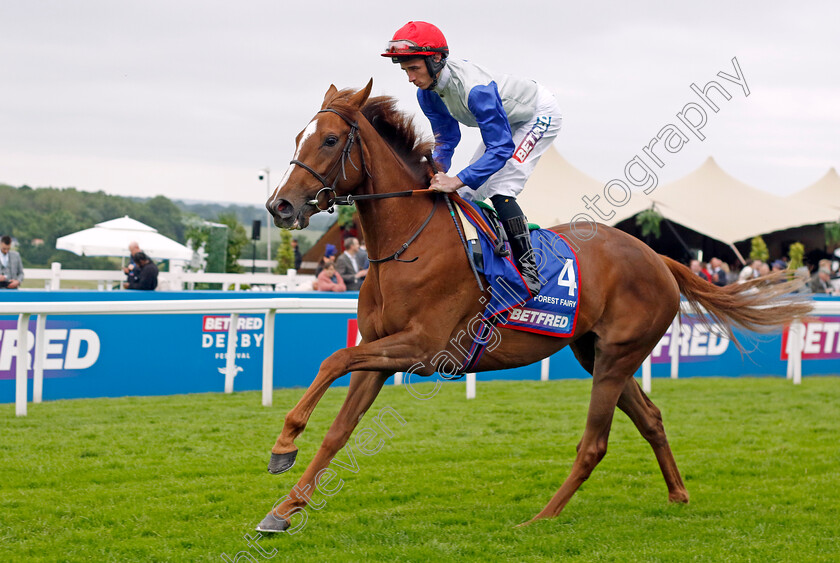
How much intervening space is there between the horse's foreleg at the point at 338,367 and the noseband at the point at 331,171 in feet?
2.02

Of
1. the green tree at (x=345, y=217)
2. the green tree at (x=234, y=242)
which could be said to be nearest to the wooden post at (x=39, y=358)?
the green tree at (x=234, y=242)

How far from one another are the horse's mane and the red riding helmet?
296 millimetres

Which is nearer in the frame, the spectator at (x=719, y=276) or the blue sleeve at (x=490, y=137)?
the blue sleeve at (x=490, y=137)

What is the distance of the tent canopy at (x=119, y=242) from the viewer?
53.2 feet

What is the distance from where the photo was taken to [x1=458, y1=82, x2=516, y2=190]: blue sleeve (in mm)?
3871

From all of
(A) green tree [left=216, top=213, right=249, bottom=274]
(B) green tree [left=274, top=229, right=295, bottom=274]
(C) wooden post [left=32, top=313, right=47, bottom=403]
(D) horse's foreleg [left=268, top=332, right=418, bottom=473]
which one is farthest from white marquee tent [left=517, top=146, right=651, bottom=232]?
(D) horse's foreleg [left=268, top=332, right=418, bottom=473]

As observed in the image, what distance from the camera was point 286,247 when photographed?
1116 inches

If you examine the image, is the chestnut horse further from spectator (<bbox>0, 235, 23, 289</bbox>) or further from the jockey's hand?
spectator (<bbox>0, 235, 23, 289</bbox>)

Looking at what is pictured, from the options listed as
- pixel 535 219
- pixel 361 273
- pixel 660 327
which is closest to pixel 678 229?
pixel 535 219

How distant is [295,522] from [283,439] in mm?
697

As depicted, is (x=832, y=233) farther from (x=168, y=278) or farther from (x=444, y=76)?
(x=444, y=76)

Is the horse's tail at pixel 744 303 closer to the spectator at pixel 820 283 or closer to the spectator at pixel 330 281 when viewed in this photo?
the spectator at pixel 330 281

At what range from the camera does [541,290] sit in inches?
165

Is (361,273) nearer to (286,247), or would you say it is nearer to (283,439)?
(283,439)
